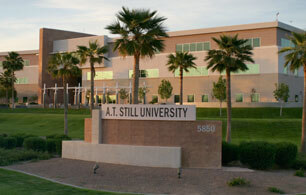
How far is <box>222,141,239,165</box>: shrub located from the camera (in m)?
19.0

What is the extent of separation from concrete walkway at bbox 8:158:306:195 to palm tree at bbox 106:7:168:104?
28.4ft

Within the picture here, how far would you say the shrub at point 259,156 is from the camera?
59.1 ft

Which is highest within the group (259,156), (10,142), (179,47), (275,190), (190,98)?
(179,47)

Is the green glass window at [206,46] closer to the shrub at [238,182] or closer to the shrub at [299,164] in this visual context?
the shrub at [299,164]

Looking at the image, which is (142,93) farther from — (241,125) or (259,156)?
(259,156)

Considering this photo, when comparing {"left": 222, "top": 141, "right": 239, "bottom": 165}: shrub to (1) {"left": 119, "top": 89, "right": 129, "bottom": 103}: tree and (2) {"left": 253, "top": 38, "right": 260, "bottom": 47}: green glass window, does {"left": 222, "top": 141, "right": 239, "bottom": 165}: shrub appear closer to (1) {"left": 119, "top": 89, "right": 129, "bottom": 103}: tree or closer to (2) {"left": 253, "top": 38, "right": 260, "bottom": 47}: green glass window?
(2) {"left": 253, "top": 38, "right": 260, "bottom": 47}: green glass window

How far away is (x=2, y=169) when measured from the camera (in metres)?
17.5

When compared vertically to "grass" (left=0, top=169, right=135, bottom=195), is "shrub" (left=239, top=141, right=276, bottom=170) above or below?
above

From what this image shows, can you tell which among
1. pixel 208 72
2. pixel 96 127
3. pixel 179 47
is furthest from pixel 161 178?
pixel 179 47

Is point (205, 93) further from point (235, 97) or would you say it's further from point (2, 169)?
point (2, 169)

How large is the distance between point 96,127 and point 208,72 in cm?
4634

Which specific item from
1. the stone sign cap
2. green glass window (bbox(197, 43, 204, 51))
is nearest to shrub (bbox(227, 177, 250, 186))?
the stone sign cap

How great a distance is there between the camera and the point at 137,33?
83.1ft

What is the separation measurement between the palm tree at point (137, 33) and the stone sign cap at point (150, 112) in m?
5.60
